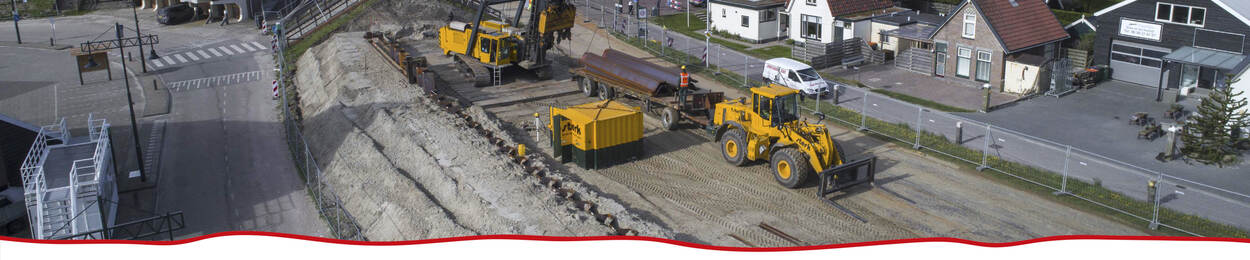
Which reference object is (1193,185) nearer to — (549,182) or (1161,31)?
(1161,31)

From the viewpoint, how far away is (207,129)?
36.6 metres

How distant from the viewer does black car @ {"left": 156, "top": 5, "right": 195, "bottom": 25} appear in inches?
2470

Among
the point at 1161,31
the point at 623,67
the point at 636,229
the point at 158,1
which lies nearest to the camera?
the point at 636,229

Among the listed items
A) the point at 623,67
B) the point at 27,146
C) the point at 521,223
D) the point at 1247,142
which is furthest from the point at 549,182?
the point at 1247,142

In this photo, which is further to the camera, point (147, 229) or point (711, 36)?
point (711, 36)

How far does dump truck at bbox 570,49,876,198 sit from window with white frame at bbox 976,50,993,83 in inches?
552

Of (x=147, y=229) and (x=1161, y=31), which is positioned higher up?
(x=1161, y=31)

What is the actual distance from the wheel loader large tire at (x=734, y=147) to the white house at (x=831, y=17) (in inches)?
804

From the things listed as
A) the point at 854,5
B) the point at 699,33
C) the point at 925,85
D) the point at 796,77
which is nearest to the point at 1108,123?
the point at 925,85

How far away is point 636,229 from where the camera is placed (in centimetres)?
2283

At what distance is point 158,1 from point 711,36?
4134 cm

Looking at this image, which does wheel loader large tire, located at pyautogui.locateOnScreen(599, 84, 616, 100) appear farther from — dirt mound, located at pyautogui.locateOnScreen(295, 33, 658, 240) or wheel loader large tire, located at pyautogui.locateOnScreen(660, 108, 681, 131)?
dirt mound, located at pyautogui.locateOnScreen(295, 33, 658, 240)

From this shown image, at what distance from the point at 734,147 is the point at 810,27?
75.7ft

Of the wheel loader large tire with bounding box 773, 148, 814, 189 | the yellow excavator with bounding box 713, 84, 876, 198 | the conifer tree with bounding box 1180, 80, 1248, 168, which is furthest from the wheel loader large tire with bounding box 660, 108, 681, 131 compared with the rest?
the conifer tree with bounding box 1180, 80, 1248, 168
